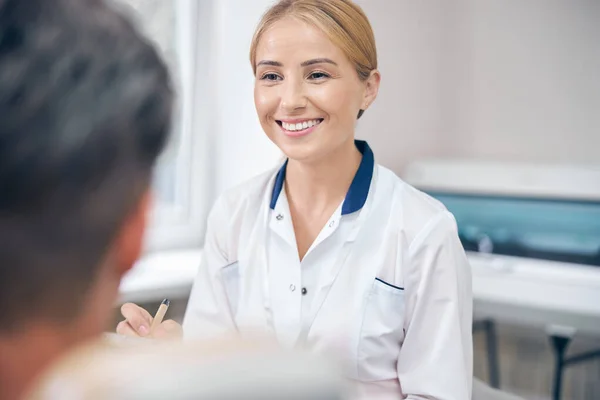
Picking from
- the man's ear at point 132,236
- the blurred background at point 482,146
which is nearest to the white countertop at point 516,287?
the blurred background at point 482,146

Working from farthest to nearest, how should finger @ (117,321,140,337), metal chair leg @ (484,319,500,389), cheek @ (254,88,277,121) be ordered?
metal chair leg @ (484,319,500,389) < cheek @ (254,88,277,121) < finger @ (117,321,140,337)

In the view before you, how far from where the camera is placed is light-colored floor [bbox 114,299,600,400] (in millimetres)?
1938

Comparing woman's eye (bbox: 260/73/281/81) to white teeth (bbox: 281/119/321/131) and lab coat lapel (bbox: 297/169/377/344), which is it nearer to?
white teeth (bbox: 281/119/321/131)

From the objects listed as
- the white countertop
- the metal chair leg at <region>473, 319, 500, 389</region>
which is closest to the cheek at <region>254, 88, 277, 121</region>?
→ the white countertop

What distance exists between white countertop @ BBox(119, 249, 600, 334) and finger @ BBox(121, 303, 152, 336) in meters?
0.46

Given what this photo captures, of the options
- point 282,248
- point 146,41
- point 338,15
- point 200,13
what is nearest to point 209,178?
point 200,13

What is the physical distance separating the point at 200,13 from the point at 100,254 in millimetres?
1598

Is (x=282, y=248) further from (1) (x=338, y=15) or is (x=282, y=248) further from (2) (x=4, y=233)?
(2) (x=4, y=233)

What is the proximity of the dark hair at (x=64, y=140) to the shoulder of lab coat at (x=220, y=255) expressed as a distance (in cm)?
75

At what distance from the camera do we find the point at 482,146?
2.11 metres

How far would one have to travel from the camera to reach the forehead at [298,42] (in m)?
0.87

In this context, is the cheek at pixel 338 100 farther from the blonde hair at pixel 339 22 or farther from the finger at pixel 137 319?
→ the finger at pixel 137 319

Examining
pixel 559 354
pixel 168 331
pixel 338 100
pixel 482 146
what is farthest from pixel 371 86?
pixel 482 146

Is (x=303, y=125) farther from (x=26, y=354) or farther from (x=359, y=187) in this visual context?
(x=26, y=354)
